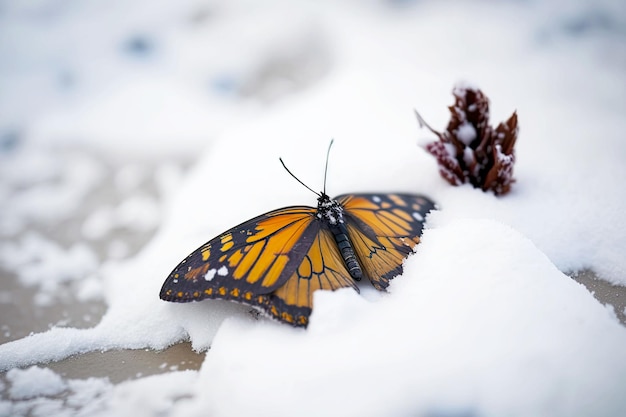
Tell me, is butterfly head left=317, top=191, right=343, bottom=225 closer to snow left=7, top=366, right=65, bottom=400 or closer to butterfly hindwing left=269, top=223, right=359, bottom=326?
butterfly hindwing left=269, top=223, right=359, bottom=326

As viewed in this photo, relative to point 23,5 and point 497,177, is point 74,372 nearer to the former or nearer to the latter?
point 497,177

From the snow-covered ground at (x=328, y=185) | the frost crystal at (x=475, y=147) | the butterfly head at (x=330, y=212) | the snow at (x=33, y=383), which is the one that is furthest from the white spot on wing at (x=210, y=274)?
the frost crystal at (x=475, y=147)

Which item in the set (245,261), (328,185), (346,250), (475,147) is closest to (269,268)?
(245,261)

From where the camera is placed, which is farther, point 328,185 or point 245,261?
point 328,185

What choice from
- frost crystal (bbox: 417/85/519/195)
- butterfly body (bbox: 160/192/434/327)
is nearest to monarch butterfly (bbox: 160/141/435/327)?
butterfly body (bbox: 160/192/434/327)

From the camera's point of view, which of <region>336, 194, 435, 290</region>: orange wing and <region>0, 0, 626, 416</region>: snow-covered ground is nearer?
<region>0, 0, 626, 416</region>: snow-covered ground

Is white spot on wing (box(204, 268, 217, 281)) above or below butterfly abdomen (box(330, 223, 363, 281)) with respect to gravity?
above

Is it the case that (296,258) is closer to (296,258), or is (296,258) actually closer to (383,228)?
(296,258)
